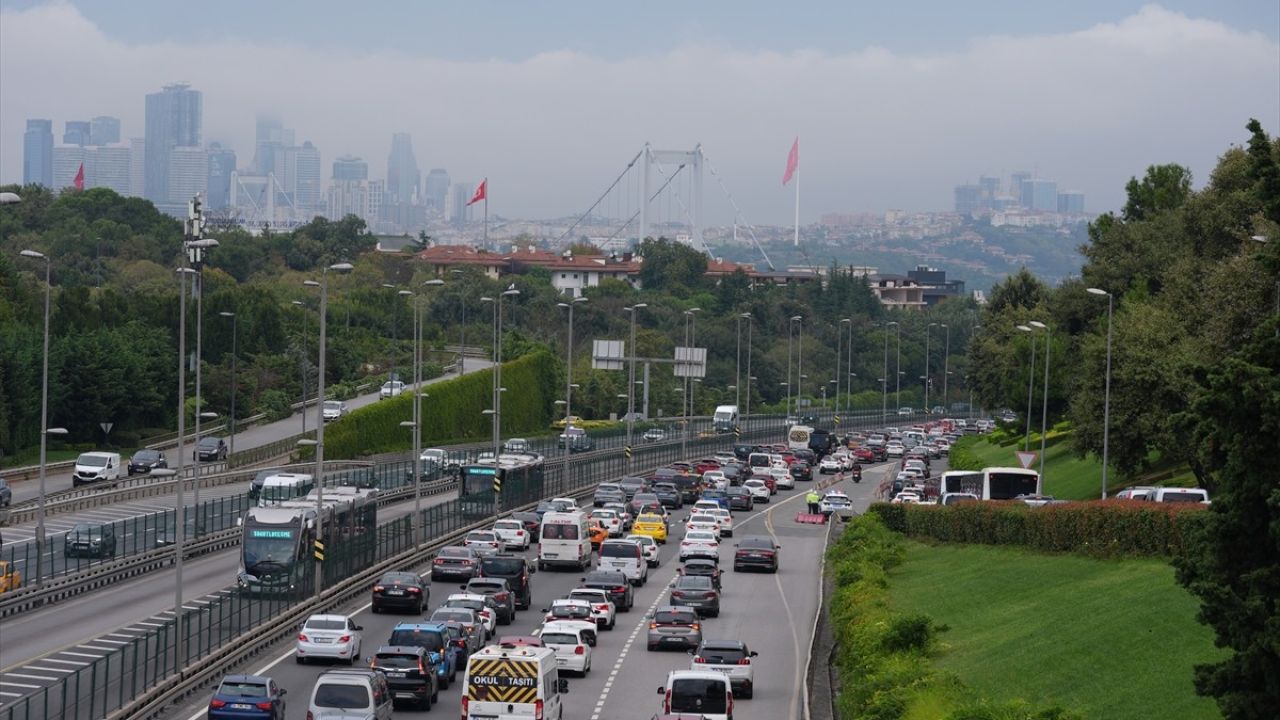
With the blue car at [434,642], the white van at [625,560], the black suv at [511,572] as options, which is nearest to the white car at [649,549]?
the white van at [625,560]

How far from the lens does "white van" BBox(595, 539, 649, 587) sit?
55.4 meters

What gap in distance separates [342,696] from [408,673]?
3910 mm

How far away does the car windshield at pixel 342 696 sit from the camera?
3034 cm

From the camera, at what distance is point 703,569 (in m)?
53.4

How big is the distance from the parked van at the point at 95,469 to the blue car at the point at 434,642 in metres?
43.6

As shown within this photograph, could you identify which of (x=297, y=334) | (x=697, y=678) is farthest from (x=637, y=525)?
(x=297, y=334)

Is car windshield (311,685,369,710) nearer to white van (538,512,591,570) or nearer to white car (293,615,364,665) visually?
white car (293,615,364,665)

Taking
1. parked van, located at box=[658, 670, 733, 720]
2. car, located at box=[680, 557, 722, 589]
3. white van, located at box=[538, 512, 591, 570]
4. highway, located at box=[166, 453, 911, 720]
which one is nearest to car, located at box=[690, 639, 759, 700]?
highway, located at box=[166, 453, 911, 720]

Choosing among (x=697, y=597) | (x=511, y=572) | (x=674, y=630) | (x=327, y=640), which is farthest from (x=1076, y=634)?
(x=511, y=572)

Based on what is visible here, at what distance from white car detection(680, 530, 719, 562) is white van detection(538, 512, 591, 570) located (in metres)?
3.10

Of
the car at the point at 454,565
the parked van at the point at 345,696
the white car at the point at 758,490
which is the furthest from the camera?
the white car at the point at 758,490

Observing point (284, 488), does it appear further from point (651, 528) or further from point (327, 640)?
point (327, 640)

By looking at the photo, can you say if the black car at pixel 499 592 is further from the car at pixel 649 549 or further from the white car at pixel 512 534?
the white car at pixel 512 534

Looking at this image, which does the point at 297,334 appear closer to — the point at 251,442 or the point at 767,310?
the point at 251,442
